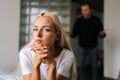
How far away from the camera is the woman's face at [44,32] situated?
733mm

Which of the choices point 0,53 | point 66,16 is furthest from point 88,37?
point 0,53

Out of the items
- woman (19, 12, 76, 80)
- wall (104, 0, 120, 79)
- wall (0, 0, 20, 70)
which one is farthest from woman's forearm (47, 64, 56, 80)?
wall (104, 0, 120, 79)

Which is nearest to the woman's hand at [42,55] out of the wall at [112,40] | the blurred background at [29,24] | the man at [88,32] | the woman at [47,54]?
the woman at [47,54]

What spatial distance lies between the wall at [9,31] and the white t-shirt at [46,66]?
112 inches

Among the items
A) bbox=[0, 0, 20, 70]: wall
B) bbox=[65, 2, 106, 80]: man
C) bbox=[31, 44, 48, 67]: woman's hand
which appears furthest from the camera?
bbox=[0, 0, 20, 70]: wall

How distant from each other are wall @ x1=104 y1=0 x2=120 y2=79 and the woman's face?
3.02 meters

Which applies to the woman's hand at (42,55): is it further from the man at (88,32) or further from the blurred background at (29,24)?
the blurred background at (29,24)

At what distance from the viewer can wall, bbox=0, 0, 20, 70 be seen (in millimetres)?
3562

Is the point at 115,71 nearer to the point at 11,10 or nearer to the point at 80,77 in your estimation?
the point at 80,77

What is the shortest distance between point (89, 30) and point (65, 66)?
2.44 meters

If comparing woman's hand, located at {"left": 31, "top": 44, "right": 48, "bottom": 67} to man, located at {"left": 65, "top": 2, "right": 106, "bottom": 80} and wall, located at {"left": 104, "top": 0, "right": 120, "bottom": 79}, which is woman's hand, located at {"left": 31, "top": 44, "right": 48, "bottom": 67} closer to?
man, located at {"left": 65, "top": 2, "right": 106, "bottom": 80}

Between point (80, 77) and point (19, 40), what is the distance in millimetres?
1217

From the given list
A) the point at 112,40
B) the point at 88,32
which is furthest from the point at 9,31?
the point at 112,40

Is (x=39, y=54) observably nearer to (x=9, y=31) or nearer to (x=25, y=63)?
(x=25, y=63)
